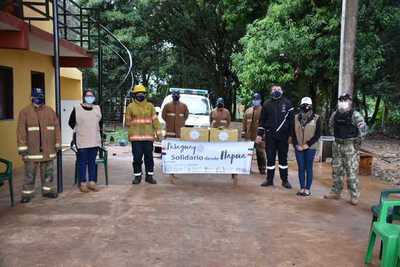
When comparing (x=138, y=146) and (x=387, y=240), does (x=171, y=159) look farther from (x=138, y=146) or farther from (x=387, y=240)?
(x=387, y=240)

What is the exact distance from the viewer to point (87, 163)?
834 cm

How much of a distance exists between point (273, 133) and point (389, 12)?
7.97m

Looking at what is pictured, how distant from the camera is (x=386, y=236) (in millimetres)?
4195

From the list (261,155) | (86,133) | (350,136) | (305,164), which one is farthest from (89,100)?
(350,136)

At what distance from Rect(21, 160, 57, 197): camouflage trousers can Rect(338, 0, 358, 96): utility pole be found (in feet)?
23.2

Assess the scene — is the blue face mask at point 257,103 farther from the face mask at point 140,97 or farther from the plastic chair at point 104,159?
the plastic chair at point 104,159

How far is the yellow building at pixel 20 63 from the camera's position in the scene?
7.75m

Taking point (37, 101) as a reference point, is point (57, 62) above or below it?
above

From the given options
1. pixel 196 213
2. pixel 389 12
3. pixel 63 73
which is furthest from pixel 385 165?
pixel 63 73

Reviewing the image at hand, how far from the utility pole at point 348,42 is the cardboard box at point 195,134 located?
4.03 m

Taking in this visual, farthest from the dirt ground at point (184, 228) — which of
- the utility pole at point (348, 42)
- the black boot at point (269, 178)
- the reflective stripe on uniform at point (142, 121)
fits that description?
the utility pole at point (348, 42)

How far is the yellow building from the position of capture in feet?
25.4

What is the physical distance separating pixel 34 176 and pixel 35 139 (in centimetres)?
58

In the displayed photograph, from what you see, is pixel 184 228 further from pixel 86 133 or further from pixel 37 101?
pixel 37 101
